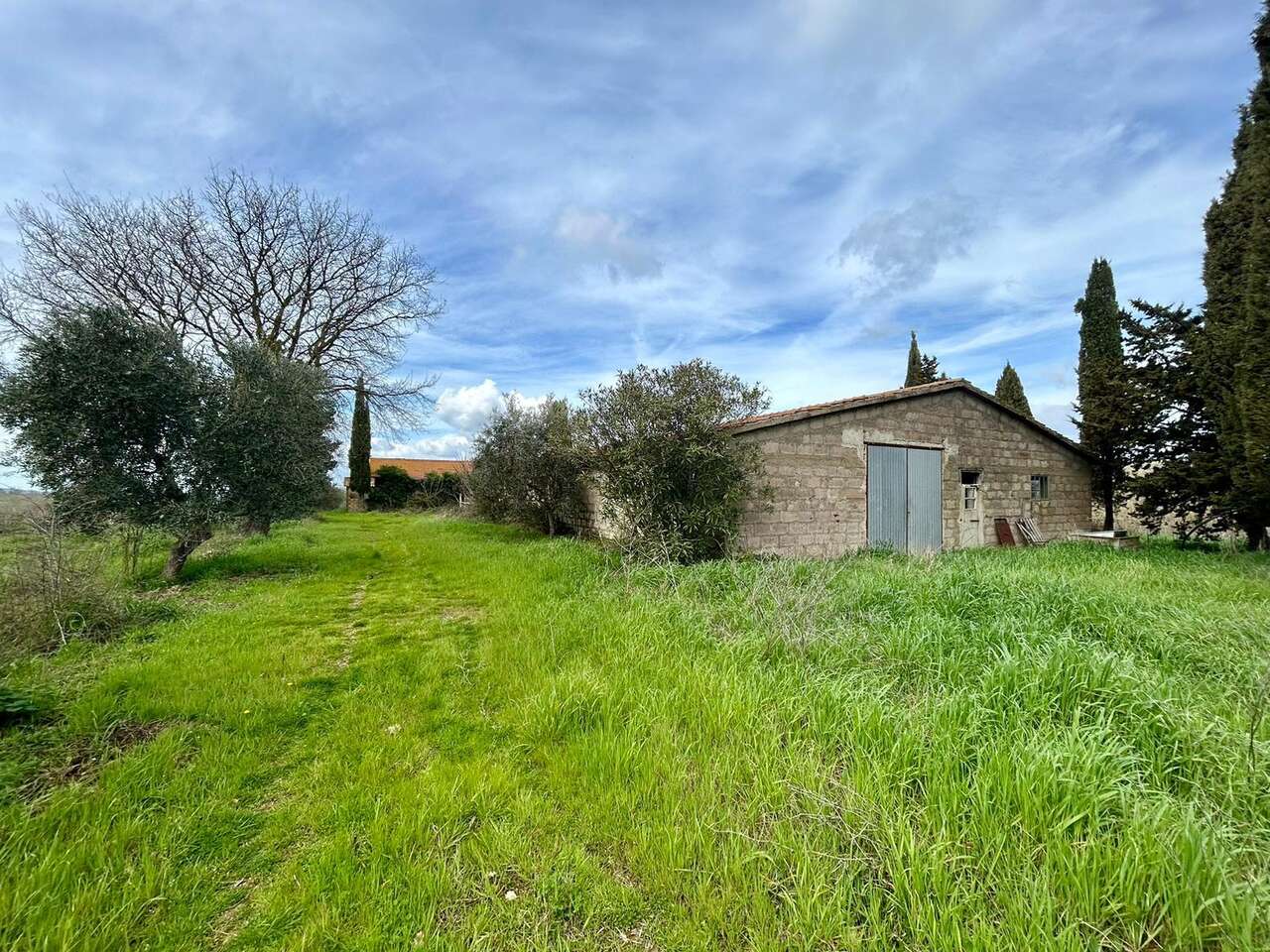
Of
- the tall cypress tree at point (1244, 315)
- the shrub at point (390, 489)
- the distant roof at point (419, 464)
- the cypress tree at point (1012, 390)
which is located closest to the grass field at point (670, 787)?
the tall cypress tree at point (1244, 315)

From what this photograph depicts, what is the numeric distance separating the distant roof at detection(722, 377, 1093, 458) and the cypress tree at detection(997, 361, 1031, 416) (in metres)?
9.68

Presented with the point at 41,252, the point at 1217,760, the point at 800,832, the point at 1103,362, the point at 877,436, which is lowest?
the point at 800,832

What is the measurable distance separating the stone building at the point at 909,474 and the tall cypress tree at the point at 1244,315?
3371 mm

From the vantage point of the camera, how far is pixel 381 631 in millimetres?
5504

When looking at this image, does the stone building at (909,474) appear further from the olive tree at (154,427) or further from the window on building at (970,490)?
the olive tree at (154,427)

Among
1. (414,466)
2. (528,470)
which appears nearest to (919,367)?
(528,470)

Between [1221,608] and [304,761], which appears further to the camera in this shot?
[1221,608]

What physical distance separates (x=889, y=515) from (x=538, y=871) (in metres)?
10.6

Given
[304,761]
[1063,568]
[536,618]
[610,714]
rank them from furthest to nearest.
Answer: [1063,568] < [536,618] < [610,714] < [304,761]

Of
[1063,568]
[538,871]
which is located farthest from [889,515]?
[538,871]

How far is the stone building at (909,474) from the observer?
9.57 meters

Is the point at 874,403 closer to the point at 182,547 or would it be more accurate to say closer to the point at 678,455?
the point at 678,455

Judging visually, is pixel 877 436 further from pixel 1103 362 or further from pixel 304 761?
pixel 304 761

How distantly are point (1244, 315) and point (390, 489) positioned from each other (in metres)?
34.8
